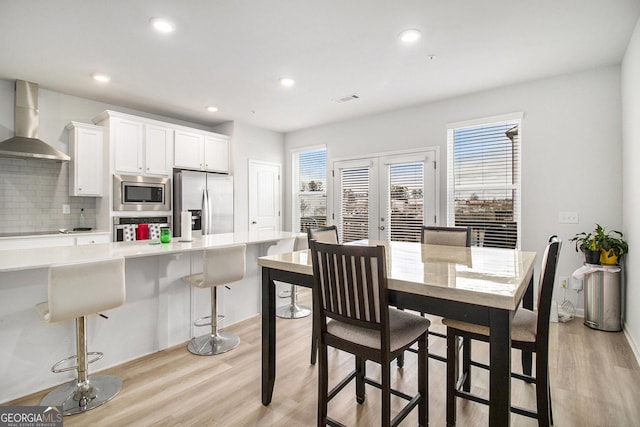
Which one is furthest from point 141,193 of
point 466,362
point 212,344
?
point 466,362

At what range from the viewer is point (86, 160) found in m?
3.95

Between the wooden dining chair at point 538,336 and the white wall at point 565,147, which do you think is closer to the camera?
the wooden dining chair at point 538,336

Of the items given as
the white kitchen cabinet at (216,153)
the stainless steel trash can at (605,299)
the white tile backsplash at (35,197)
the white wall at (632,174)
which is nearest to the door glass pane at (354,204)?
the white kitchen cabinet at (216,153)

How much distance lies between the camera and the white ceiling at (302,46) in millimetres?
2322

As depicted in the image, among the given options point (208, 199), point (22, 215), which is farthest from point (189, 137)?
point (22, 215)

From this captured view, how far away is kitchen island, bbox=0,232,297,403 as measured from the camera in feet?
6.55

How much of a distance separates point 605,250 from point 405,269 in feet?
9.14

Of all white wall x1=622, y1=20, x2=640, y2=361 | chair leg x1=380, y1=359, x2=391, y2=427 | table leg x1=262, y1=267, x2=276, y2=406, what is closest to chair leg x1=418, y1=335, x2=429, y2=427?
chair leg x1=380, y1=359, x2=391, y2=427

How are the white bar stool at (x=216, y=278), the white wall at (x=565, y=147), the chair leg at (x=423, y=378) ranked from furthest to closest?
the white wall at (x=565, y=147) < the white bar stool at (x=216, y=278) < the chair leg at (x=423, y=378)

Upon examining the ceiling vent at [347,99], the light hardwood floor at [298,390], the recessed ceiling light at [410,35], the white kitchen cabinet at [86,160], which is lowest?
the light hardwood floor at [298,390]

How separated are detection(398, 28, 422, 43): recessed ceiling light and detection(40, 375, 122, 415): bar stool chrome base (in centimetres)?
338

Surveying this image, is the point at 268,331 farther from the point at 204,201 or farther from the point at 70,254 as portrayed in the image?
the point at 204,201

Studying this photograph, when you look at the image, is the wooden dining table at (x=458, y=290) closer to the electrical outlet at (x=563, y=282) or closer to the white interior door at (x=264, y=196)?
the electrical outlet at (x=563, y=282)

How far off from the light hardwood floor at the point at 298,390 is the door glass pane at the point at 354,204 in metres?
2.50
